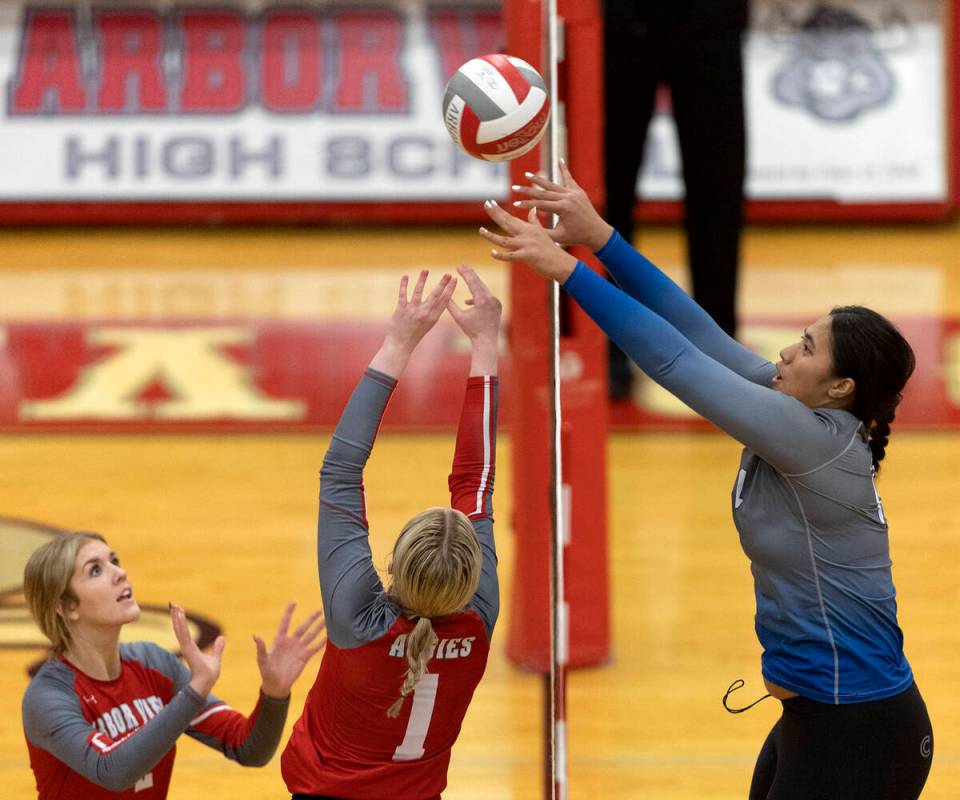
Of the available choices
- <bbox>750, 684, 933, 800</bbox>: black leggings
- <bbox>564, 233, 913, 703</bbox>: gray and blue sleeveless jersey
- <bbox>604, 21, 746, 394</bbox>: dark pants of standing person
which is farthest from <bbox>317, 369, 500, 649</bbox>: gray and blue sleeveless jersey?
<bbox>604, 21, 746, 394</bbox>: dark pants of standing person

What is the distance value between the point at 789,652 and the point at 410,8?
30.8ft

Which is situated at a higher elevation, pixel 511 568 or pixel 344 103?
pixel 344 103

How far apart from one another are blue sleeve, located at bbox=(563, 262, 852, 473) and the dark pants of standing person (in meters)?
4.61

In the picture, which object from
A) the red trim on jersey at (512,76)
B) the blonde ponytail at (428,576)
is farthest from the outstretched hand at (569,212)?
the blonde ponytail at (428,576)

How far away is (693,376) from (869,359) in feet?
1.19

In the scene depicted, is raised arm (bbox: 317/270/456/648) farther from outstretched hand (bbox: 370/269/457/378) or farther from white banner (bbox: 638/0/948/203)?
white banner (bbox: 638/0/948/203)

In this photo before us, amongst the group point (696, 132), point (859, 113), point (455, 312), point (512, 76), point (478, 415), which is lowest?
point (478, 415)

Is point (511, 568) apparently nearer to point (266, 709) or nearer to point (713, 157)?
point (266, 709)

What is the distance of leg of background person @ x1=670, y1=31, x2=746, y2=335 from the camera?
755 centimetres

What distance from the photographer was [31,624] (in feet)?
17.9

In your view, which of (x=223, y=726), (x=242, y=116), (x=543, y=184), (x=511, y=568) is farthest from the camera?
(x=242, y=116)

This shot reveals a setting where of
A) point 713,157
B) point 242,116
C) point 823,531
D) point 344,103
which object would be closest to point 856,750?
point 823,531

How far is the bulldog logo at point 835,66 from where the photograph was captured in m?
11.6

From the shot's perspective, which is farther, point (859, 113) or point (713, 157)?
point (859, 113)
